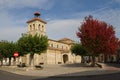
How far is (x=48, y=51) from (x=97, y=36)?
167 feet

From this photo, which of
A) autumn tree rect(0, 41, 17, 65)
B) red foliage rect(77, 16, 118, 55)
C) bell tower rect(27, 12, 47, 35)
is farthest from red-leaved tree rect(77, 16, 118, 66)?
bell tower rect(27, 12, 47, 35)

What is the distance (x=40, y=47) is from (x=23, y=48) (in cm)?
557

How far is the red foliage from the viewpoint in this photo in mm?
46250

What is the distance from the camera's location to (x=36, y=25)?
92188 mm

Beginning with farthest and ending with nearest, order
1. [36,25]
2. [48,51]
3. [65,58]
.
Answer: [65,58] < [48,51] < [36,25]

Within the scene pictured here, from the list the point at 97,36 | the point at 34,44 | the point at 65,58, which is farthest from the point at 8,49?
the point at 65,58

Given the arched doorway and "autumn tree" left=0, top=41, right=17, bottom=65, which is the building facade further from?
"autumn tree" left=0, top=41, right=17, bottom=65

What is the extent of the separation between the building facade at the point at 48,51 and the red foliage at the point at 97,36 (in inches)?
1682

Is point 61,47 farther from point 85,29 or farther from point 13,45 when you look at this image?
point 85,29

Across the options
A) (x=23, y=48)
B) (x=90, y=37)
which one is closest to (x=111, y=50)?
(x=90, y=37)

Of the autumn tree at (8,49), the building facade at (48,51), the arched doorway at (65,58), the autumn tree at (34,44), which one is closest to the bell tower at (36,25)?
the building facade at (48,51)

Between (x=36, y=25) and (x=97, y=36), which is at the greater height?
(x=36, y=25)

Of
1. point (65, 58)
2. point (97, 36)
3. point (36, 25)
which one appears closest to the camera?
point (97, 36)

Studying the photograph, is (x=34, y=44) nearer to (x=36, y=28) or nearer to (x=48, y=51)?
(x=36, y=28)
